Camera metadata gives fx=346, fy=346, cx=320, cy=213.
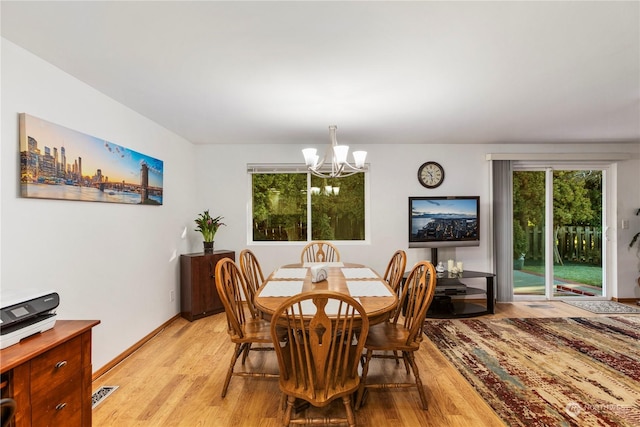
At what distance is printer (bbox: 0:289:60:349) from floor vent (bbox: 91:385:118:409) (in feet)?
3.28

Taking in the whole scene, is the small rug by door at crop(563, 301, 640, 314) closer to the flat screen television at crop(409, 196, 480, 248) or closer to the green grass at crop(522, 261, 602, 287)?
the green grass at crop(522, 261, 602, 287)

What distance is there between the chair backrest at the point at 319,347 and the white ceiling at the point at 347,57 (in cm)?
140

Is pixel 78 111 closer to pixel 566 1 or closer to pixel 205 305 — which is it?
pixel 205 305

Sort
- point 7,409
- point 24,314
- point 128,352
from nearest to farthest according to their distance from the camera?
point 7,409
point 24,314
point 128,352

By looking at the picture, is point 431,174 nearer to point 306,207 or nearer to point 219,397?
point 306,207

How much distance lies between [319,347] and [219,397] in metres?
1.13

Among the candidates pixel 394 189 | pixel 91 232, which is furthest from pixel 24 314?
pixel 394 189

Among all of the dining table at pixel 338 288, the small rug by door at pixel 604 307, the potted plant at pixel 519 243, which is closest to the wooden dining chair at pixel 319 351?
the dining table at pixel 338 288

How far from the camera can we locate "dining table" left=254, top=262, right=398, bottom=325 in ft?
6.86

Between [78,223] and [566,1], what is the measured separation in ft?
10.6

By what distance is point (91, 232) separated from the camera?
105 inches

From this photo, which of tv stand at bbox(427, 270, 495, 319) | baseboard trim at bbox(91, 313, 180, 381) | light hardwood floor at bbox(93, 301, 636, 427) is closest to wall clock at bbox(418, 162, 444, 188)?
tv stand at bbox(427, 270, 495, 319)

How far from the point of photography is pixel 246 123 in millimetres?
3721

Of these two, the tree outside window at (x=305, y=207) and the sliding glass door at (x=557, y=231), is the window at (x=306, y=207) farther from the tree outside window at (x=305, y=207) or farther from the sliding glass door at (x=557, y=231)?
the sliding glass door at (x=557, y=231)
